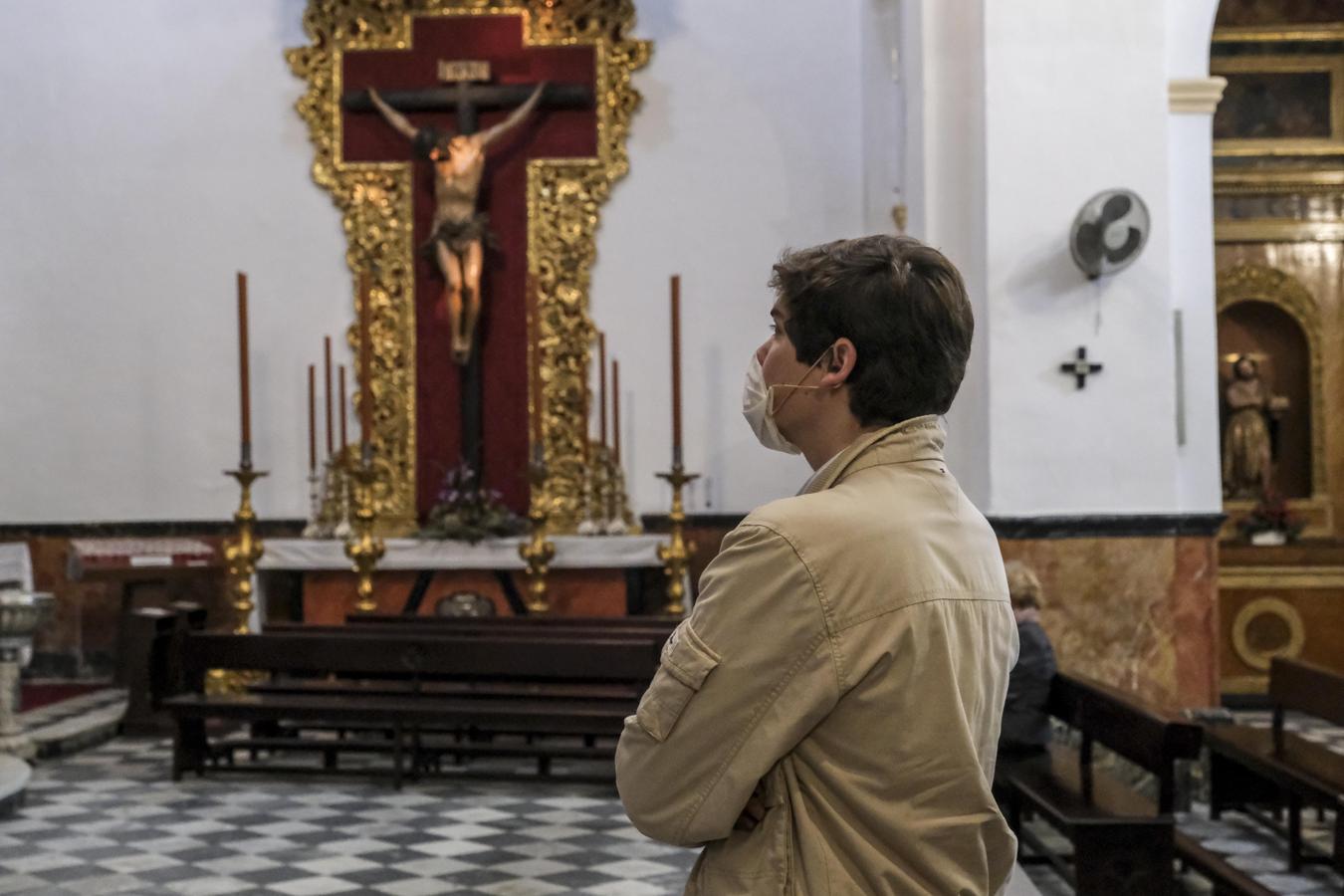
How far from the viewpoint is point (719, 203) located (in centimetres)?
1066

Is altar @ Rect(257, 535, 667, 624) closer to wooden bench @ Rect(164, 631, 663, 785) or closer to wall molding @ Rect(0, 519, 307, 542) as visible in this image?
wall molding @ Rect(0, 519, 307, 542)

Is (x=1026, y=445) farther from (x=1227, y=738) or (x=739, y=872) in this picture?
(x=739, y=872)

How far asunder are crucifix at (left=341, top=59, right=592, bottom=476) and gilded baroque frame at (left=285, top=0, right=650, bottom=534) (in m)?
0.28

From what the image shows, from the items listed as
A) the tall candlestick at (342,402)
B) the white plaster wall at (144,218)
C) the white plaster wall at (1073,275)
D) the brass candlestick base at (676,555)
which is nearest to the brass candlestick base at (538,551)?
the brass candlestick base at (676,555)

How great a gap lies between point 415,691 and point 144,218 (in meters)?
5.33

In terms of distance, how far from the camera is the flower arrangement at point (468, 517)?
9.48 metres

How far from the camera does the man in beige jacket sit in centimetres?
164

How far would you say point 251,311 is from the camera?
424 inches

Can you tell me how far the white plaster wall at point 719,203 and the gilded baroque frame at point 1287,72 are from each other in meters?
2.68

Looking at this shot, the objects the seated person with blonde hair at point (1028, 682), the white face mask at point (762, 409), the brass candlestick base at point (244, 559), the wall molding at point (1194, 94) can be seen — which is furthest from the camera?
the brass candlestick base at point (244, 559)

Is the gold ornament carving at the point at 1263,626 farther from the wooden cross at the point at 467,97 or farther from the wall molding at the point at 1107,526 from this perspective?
the wooden cross at the point at 467,97

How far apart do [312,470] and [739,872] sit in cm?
889

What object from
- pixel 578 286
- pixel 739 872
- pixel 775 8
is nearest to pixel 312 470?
pixel 578 286

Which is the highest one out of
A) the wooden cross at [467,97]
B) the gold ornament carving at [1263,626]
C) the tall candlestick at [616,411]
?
the wooden cross at [467,97]
